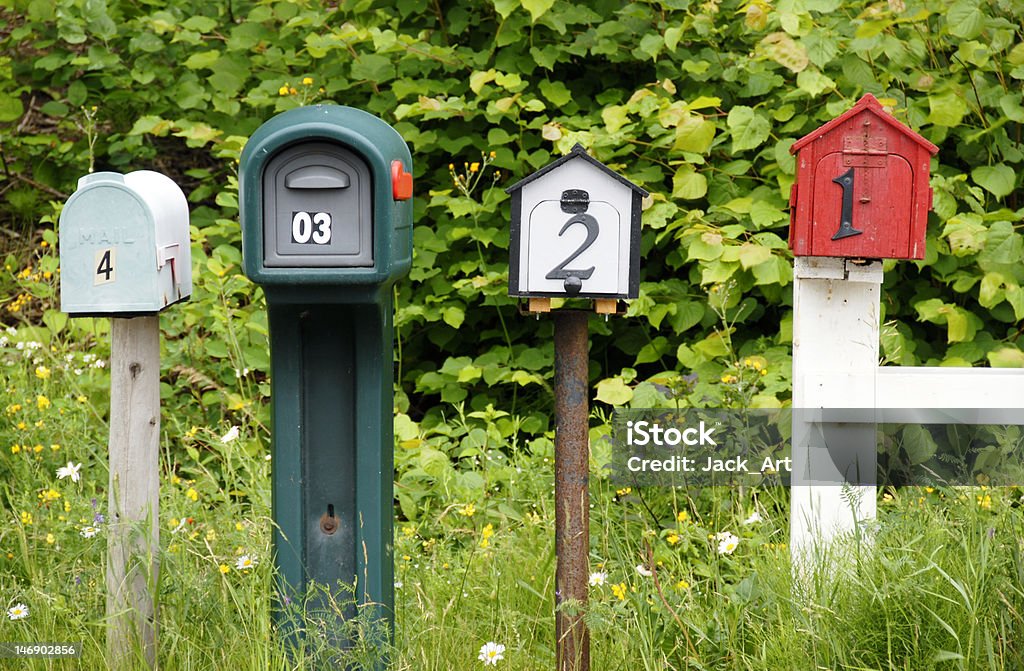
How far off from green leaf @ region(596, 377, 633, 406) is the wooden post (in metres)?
1.53

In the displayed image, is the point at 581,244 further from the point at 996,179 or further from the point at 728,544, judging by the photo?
the point at 996,179

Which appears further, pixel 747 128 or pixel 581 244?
pixel 747 128

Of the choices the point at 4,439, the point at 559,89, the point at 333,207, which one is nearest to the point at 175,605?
the point at 333,207

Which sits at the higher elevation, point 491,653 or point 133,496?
point 133,496

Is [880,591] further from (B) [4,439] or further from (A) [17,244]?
(A) [17,244]

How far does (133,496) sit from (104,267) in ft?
1.81

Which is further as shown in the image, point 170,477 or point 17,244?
point 17,244

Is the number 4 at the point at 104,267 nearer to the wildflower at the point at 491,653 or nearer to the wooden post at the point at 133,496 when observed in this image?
the wooden post at the point at 133,496

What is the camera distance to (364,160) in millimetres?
2266

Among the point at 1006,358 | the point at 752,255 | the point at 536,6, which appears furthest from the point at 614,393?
the point at 536,6

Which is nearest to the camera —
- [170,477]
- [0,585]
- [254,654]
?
[254,654]

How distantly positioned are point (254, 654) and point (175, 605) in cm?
31

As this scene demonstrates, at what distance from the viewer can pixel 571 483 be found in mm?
2504

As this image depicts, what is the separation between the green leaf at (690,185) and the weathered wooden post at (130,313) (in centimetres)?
205
